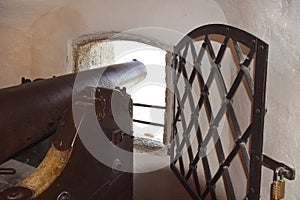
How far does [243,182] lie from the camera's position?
3.50 ft

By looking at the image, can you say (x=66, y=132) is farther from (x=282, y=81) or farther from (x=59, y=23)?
(x=59, y=23)

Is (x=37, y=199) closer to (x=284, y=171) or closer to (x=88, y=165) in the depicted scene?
(x=88, y=165)

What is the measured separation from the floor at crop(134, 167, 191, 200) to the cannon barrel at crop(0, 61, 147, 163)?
0.60 m

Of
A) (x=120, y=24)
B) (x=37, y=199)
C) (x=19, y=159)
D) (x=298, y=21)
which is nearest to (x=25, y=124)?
(x=37, y=199)

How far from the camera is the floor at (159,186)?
1502 millimetres

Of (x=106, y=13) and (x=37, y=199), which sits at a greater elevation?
(x=106, y=13)

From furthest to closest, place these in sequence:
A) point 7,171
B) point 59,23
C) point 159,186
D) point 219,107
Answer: point 59,23 < point 159,186 < point 219,107 < point 7,171

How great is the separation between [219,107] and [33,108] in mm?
624

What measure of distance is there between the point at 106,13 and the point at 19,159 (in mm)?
703

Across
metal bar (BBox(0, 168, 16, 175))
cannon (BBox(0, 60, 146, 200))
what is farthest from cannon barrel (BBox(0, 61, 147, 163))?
metal bar (BBox(0, 168, 16, 175))

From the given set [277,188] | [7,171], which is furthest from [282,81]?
[7,171]

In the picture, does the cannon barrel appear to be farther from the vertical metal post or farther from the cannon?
the vertical metal post

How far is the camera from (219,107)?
123cm

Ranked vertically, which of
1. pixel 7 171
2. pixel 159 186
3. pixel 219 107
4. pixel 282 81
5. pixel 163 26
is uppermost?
pixel 163 26
